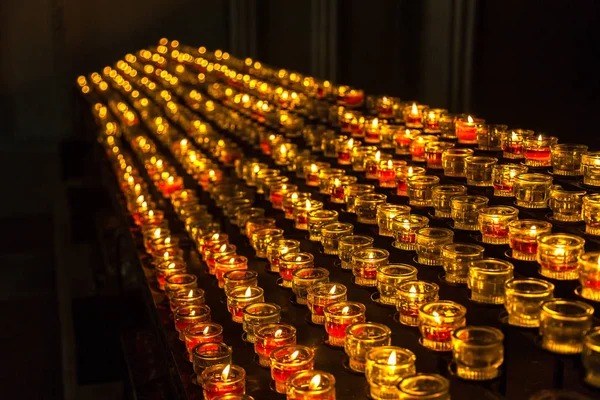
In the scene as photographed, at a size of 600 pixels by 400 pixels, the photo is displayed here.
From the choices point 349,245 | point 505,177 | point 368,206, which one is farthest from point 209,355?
point 505,177

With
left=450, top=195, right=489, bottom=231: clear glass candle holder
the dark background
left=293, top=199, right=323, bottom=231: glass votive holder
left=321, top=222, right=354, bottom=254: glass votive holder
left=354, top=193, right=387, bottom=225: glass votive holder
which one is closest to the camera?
left=450, top=195, right=489, bottom=231: clear glass candle holder

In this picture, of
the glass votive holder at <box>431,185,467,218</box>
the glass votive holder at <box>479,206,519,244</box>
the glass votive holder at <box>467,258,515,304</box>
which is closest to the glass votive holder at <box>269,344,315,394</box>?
the glass votive holder at <box>467,258,515,304</box>

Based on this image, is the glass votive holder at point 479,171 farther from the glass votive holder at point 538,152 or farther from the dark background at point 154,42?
the dark background at point 154,42

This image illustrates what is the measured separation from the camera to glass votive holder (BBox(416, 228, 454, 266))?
2264 millimetres

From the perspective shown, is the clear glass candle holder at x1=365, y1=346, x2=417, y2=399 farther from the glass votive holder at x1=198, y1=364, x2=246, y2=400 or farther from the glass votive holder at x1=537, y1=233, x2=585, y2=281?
the glass votive holder at x1=537, y1=233, x2=585, y2=281

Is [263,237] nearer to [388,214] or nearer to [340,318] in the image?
[388,214]

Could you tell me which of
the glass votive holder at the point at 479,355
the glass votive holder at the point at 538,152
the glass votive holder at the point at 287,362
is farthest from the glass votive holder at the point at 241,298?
the glass votive holder at the point at 538,152

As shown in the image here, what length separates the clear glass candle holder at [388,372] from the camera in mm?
1694

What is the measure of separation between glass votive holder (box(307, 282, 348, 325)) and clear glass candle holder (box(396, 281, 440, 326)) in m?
0.18

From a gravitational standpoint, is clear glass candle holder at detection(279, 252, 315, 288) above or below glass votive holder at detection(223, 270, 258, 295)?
above

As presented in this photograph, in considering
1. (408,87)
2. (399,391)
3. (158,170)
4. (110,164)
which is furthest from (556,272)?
(408,87)

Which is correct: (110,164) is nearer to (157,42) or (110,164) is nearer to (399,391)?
(399,391)

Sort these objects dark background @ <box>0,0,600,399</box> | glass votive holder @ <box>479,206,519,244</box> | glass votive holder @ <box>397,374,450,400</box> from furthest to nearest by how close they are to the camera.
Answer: dark background @ <box>0,0,600,399</box> < glass votive holder @ <box>479,206,519,244</box> < glass votive holder @ <box>397,374,450,400</box>

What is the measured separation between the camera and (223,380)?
1911 mm
